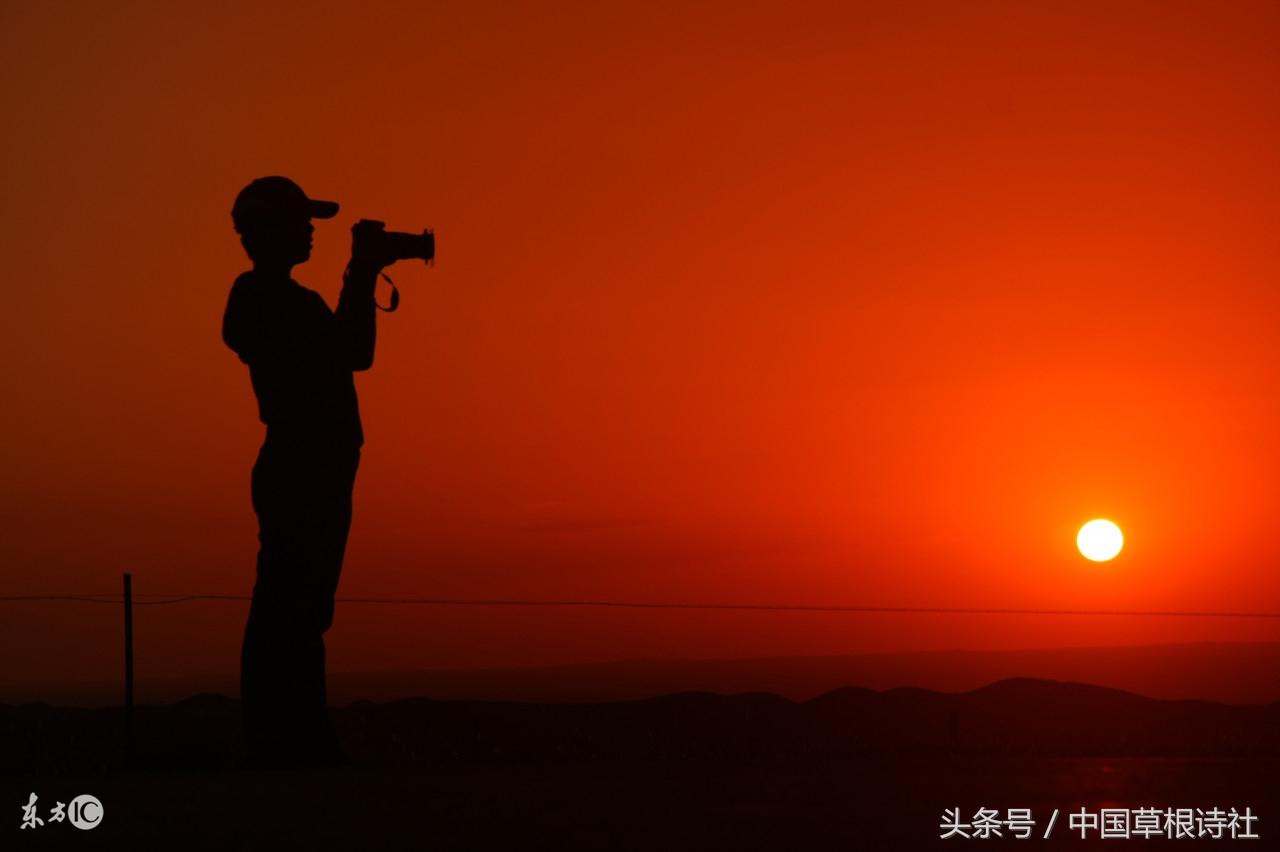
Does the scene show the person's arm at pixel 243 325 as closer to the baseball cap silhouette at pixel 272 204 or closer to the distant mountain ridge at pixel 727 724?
the baseball cap silhouette at pixel 272 204

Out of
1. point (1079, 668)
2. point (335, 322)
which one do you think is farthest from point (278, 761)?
point (1079, 668)

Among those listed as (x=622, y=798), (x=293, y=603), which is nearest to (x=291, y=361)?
(x=293, y=603)

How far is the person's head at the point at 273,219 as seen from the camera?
383 inches

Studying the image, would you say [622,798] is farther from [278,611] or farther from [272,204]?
[272,204]

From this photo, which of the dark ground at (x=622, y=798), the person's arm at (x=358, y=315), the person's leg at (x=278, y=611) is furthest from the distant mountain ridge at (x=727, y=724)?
the dark ground at (x=622, y=798)

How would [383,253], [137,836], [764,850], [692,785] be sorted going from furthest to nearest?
1. [383,253]
2. [692,785]
3. [137,836]
4. [764,850]

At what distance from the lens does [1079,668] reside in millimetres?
135500

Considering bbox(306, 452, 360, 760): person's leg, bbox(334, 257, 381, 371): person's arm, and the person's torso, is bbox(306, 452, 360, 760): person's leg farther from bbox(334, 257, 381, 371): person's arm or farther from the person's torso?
bbox(334, 257, 381, 371): person's arm

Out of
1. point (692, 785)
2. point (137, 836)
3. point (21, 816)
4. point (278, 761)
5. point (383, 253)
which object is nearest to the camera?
point (137, 836)

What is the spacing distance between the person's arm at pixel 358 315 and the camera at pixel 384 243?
2.7 inches

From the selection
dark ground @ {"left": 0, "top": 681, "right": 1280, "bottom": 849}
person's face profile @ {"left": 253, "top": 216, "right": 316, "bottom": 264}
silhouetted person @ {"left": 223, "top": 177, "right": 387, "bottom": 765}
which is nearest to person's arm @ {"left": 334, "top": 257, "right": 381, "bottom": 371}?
silhouetted person @ {"left": 223, "top": 177, "right": 387, "bottom": 765}

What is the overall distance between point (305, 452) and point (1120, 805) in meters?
5.07

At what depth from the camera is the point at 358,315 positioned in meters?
9.80

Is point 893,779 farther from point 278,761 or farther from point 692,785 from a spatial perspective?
point 278,761
